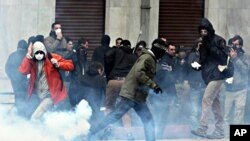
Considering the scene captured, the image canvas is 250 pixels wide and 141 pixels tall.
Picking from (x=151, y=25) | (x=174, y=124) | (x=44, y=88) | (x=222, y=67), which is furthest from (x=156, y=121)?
(x=151, y=25)

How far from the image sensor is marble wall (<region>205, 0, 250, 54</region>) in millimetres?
21203

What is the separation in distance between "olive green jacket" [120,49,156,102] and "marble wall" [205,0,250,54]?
7.46 meters

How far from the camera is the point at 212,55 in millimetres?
15883

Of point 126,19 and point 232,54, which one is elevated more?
point 126,19

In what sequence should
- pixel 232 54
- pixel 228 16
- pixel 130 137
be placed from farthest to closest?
pixel 228 16, pixel 232 54, pixel 130 137

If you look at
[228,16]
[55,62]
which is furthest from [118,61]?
[228,16]

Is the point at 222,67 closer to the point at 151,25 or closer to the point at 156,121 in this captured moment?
the point at 156,121

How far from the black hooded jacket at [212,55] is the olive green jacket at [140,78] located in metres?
2.07

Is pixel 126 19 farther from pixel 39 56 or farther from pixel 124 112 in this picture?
pixel 124 112

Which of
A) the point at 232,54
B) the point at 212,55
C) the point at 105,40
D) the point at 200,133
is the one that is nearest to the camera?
the point at 200,133

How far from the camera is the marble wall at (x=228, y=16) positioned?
69.6ft

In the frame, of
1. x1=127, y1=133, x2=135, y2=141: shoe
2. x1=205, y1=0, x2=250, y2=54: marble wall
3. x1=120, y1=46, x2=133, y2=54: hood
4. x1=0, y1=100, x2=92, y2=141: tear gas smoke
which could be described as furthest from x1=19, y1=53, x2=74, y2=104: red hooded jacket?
x1=205, y1=0, x2=250, y2=54: marble wall

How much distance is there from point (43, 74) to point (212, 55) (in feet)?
9.62

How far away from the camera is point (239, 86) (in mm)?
16828
